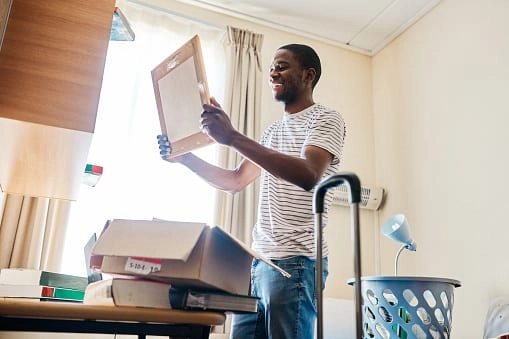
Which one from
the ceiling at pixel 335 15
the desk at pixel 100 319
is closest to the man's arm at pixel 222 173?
the desk at pixel 100 319

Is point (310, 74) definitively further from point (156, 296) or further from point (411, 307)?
point (156, 296)

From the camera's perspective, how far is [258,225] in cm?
133

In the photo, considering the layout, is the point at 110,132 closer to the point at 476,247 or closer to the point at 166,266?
the point at 166,266

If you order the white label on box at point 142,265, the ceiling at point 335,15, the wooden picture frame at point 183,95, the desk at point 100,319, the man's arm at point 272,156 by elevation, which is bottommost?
the desk at point 100,319

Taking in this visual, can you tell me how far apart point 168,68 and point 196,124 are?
19 centimetres

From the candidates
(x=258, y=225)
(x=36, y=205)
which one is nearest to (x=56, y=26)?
(x=258, y=225)

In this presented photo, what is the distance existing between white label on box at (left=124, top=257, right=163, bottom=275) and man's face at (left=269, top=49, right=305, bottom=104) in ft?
2.61

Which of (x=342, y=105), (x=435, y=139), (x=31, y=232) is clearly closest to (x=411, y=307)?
(x=435, y=139)

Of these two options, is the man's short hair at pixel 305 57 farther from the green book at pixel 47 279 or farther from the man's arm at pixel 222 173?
the green book at pixel 47 279

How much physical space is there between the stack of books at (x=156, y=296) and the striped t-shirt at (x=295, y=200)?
1.31 feet

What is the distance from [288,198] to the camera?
50.4 inches

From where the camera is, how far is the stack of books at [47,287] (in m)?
1.02

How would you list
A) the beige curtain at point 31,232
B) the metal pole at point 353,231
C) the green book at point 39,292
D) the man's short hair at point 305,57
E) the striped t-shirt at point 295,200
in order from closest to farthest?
the metal pole at point 353,231
the green book at point 39,292
the striped t-shirt at point 295,200
the man's short hair at point 305,57
the beige curtain at point 31,232

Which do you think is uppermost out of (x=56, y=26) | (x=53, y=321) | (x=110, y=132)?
(x=110, y=132)
